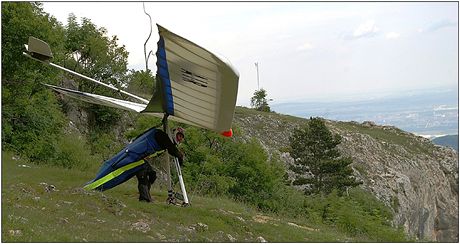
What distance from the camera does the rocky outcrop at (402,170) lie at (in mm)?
61441

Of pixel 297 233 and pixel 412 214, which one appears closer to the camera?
pixel 297 233

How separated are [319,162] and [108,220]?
4595 cm

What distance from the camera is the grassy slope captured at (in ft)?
27.5

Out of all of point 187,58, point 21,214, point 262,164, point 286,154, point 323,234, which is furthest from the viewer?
point 286,154

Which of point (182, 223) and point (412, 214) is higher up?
point (182, 223)

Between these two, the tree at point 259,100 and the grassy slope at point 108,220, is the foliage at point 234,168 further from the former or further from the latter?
the tree at point 259,100

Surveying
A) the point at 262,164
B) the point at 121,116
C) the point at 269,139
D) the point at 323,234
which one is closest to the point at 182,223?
the point at 323,234

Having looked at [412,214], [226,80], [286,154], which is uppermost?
[226,80]

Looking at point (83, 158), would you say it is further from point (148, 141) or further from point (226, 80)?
point (226, 80)

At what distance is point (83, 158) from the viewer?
26.9 metres

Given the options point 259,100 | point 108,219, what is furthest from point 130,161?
point 259,100

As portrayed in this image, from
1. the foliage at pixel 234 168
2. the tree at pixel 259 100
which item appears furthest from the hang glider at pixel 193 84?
the tree at pixel 259 100

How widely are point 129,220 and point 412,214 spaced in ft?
193

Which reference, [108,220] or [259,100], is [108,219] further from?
[259,100]
